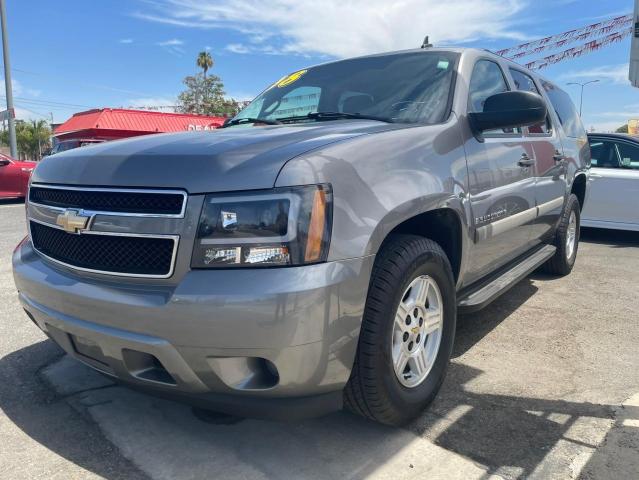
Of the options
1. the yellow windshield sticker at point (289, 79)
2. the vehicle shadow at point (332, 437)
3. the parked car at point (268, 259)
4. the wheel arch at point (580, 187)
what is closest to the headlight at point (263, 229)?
the parked car at point (268, 259)

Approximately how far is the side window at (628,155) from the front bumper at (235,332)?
6.63 m

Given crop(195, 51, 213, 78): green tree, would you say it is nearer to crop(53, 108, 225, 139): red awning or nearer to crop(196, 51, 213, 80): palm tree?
crop(196, 51, 213, 80): palm tree

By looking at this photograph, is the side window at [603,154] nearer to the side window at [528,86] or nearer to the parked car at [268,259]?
the side window at [528,86]

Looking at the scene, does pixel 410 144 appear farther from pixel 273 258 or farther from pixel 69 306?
pixel 69 306

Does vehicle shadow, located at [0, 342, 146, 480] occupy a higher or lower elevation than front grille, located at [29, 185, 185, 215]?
lower

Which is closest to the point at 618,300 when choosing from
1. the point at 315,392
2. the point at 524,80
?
the point at 524,80

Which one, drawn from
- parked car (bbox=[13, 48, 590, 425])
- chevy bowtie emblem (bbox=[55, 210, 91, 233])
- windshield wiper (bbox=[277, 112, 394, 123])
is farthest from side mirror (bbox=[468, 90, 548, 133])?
chevy bowtie emblem (bbox=[55, 210, 91, 233])

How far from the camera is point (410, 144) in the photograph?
2.55 m

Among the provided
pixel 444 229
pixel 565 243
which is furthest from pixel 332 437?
pixel 565 243

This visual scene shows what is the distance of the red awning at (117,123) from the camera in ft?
88.0

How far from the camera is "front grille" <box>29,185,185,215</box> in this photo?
2.06 metres

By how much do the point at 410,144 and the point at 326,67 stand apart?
1.64 metres

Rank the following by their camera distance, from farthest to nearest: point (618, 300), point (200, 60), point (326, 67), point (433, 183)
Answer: point (200, 60)
point (618, 300)
point (326, 67)
point (433, 183)

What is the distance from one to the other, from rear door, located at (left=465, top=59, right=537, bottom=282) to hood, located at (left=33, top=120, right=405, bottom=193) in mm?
740
